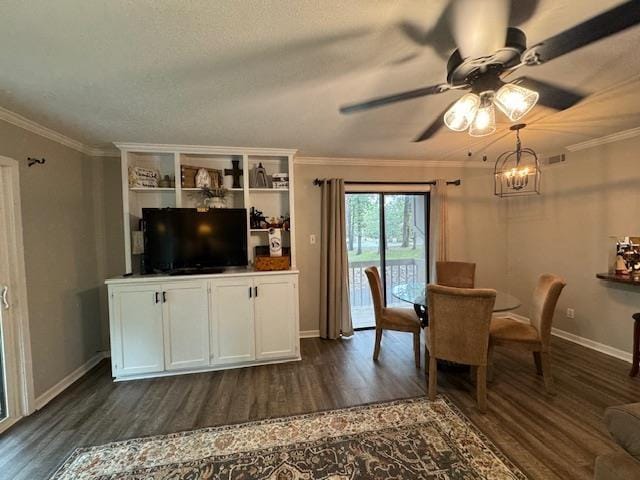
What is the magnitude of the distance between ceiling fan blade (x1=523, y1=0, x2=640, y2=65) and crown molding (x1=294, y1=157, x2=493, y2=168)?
268 centimetres

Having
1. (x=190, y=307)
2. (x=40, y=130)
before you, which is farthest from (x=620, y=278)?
(x=40, y=130)

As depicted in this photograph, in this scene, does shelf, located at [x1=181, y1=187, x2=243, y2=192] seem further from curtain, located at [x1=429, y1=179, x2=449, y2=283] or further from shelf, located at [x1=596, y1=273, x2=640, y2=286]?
shelf, located at [x1=596, y1=273, x2=640, y2=286]

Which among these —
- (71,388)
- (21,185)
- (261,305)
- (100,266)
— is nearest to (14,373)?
(71,388)

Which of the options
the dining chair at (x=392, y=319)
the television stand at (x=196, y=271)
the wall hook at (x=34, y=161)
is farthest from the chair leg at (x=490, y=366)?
the wall hook at (x=34, y=161)

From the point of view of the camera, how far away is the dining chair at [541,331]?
239 centimetres

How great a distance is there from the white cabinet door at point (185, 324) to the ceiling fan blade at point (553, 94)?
10.4ft

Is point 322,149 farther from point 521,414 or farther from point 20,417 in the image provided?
point 20,417

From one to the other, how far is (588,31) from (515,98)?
1.09ft

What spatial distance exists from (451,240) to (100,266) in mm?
4707

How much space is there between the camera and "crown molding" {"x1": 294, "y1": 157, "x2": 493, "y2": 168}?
150 inches

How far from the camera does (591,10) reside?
125 cm

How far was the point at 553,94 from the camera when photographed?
1.98 metres

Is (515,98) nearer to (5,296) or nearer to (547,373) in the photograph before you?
(547,373)

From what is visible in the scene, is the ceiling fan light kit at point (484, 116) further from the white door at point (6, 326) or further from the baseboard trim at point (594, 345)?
the white door at point (6, 326)
